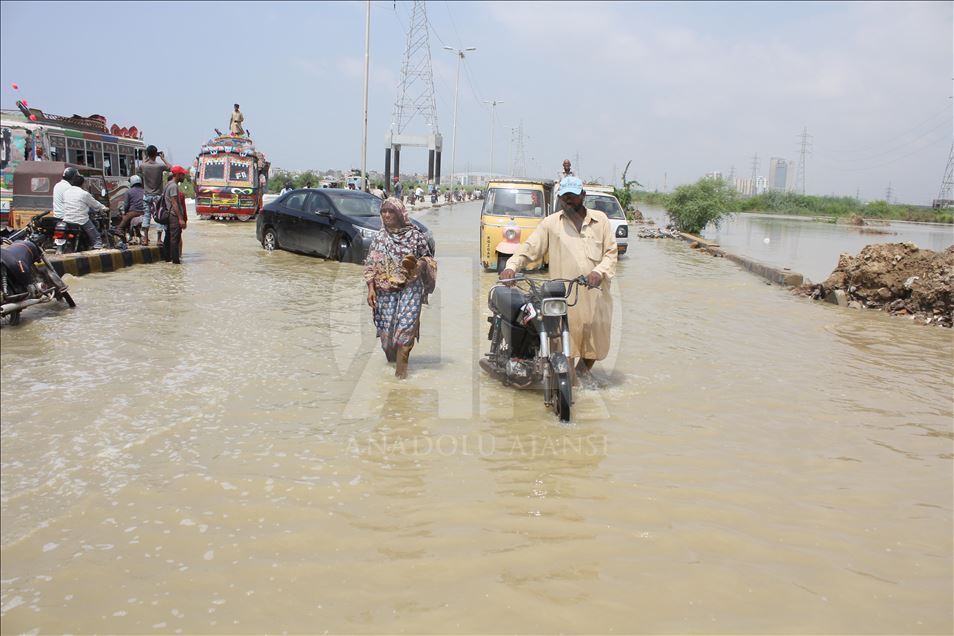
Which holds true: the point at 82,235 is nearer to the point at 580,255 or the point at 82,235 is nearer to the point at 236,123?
the point at 580,255

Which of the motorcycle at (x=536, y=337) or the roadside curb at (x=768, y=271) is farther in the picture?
the roadside curb at (x=768, y=271)

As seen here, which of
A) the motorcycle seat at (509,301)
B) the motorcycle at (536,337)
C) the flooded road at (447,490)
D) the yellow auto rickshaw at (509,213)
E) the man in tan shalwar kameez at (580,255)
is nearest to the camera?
the flooded road at (447,490)

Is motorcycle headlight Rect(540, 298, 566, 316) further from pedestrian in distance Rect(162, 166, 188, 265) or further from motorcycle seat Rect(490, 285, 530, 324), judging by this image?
pedestrian in distance Rect(162, 166, 188, 265)

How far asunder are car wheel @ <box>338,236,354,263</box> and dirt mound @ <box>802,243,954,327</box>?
8772mm

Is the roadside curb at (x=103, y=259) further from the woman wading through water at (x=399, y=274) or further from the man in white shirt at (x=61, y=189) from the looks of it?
the woman wading through water at (x=399, y=274)

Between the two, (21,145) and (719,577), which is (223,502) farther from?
(21,145)

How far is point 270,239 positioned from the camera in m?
15.7

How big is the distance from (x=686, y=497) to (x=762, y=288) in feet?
36.5

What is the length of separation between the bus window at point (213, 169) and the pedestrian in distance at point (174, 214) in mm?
→ 11753

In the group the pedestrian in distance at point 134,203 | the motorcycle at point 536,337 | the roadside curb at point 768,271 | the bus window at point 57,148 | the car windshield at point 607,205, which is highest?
the bus window at point 57,148

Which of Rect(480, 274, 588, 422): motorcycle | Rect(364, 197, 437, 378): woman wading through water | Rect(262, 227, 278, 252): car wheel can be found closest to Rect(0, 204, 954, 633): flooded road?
Rect(480, 274, 588, 422): motorcycle

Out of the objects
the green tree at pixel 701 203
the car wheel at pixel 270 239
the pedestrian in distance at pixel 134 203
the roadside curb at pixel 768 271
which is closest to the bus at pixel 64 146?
the pedestrian in distance at pixel 134 203

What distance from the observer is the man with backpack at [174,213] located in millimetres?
11883

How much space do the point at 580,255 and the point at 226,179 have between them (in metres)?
21.1
